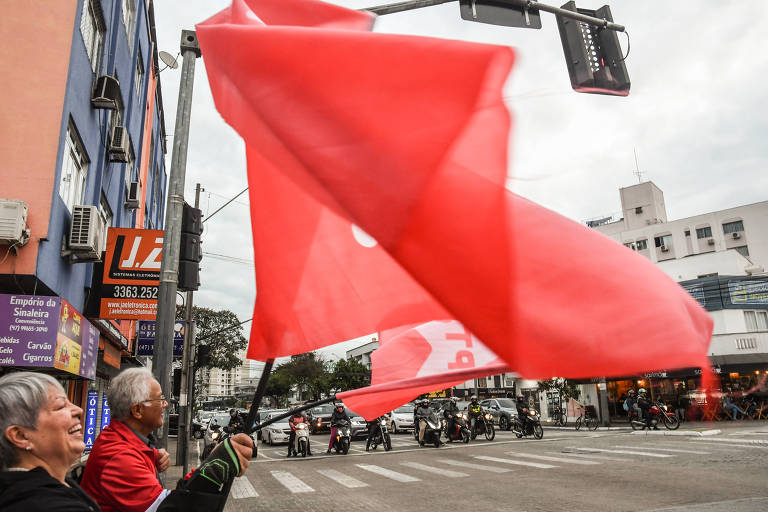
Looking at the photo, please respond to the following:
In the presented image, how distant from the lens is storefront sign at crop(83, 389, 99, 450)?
13891 millimetres

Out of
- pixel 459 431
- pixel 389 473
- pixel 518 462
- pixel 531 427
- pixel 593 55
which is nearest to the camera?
pixel 593 55

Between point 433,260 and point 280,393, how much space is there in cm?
10144

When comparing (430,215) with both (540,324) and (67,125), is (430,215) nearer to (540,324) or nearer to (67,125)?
(540,324)

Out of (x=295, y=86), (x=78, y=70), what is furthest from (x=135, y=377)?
(x=78, y=70)

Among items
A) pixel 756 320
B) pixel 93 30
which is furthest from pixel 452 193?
pixel 756 320

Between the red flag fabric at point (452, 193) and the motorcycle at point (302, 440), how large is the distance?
A: 1609cm

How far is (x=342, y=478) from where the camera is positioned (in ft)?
37.8

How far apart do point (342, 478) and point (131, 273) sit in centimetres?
592

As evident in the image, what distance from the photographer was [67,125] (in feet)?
29.4

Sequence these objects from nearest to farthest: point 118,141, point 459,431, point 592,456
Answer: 1. point 118,141
2. point 592,456
3. point 459,431

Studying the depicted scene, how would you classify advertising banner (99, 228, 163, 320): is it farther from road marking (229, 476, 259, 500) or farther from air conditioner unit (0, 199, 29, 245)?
road marking (229, 476, 259, 500)

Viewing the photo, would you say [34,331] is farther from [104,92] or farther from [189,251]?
[104,92]

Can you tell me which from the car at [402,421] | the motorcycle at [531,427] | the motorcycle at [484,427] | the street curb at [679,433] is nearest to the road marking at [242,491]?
the motorcycle at [484,427]

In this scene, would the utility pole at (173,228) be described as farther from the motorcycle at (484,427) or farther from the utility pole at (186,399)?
the motorcycle at (484,427)
